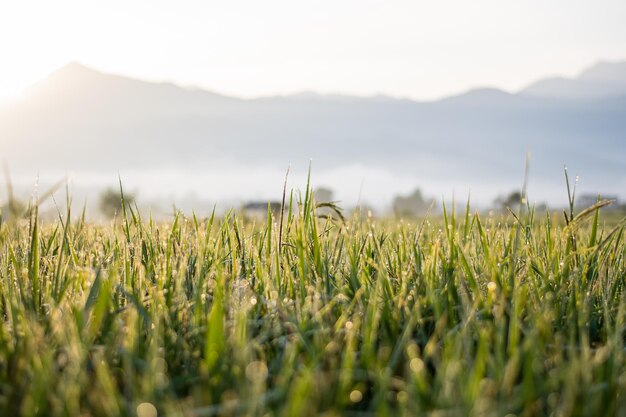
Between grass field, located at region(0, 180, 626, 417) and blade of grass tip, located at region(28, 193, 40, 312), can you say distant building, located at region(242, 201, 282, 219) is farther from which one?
blade of grass tip, located at region(28, 193, 40, 312)

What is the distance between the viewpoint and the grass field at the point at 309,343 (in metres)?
1.39

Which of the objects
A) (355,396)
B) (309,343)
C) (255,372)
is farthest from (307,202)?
(255,372)

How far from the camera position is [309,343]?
1.76 meters

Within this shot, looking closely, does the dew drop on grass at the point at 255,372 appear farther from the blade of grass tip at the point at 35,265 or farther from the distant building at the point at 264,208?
the distant building at the point at 264,208

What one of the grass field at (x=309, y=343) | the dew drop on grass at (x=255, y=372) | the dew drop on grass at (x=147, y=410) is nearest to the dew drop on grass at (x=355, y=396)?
the grass field at (x=309, y=343)

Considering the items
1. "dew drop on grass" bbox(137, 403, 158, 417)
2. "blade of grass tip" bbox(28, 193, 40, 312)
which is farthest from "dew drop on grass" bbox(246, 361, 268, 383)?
"blade of grass tip" bbox(28, 193, 40, 312)

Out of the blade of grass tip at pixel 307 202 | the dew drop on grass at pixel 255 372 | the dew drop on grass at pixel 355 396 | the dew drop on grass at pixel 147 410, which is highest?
the blade of grass tip at pixel 307 202

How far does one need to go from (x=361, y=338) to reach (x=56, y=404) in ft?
3.21

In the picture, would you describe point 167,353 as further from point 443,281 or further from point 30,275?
point 443,281

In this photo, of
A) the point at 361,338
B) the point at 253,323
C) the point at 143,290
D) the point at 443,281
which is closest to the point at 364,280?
the point at 443,281

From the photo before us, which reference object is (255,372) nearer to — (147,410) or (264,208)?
(147,410)

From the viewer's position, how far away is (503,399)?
1401 mm

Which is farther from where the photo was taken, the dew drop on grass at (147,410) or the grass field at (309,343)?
the grass field at (309,343)

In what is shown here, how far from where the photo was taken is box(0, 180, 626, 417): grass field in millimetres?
1386
